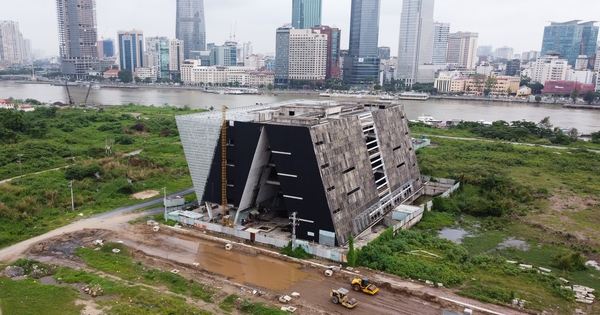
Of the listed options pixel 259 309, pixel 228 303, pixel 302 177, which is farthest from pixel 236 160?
pixel 259 309

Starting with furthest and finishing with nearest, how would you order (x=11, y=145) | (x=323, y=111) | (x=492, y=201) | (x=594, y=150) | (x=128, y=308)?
(x=594, y=150), (x=11, y=145), (x=492, y=201), (x=323, y=111), (x=128, y=308)

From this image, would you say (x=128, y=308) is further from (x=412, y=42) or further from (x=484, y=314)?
(x=412, y=42)

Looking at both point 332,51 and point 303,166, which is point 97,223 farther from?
point 332,51

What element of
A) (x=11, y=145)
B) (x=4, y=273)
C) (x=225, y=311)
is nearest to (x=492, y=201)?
(x=225, y=311)

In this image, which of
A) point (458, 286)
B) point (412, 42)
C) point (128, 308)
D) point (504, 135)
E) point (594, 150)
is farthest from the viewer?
point (412, 42)

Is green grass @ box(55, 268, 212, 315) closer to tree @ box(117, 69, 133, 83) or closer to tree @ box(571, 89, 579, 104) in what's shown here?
tree @ box(571, 89, 579, 104)

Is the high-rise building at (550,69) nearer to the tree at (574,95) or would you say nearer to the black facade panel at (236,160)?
the tree at (574,95)

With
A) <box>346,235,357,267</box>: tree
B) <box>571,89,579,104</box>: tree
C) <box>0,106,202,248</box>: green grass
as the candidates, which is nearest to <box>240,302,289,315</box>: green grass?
<box>346,235,357,267</box>: tree
